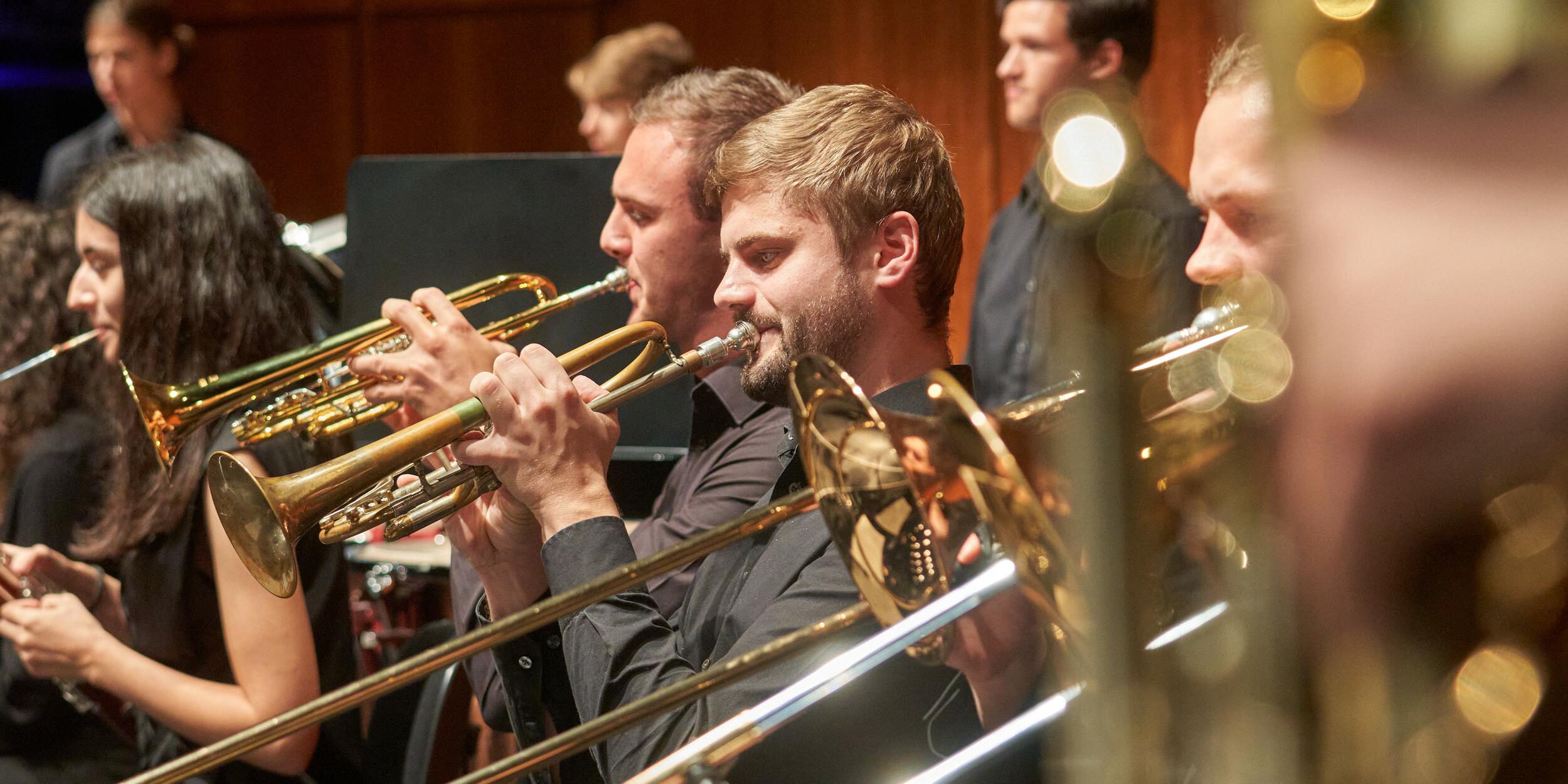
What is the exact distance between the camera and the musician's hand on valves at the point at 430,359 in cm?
201

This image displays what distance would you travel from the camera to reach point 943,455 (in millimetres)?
1028

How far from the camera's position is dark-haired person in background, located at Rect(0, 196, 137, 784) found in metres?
2.36

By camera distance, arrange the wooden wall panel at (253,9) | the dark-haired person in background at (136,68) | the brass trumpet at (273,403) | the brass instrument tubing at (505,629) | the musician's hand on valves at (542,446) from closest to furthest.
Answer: the brass instrument tubing at (505,629) < the musician's hand on valves at (542,446) < the brass trumpet at (273,403) < the dark-haired person in background at (136,68) < the wooden wall panel at (253,9)

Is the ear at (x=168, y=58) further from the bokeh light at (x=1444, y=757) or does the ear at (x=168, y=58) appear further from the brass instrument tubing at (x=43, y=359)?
the bokeh light at (x=1444, y=757)

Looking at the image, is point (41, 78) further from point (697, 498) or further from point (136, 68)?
point (697, 498)

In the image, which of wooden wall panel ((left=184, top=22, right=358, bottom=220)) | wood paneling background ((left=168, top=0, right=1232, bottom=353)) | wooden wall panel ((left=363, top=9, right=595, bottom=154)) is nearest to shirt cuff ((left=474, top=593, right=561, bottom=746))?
wood paneling background ((left=168, top=0, right=1232, bottom=353))

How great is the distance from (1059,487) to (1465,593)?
128mm

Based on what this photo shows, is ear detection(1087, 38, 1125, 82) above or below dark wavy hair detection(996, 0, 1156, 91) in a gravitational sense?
below

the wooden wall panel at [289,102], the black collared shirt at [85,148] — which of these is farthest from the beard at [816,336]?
the wooden wall panel at [289,102]

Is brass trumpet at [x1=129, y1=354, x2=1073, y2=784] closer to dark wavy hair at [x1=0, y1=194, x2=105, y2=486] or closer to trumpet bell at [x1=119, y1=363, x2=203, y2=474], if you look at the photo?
trumpet bell at [x1=119, y1=363, x2=203, y2=474]

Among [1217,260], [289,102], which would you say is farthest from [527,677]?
[289,102]

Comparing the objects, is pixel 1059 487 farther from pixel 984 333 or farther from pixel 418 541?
pixel 418 541

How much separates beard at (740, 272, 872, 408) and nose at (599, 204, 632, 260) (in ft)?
2.13

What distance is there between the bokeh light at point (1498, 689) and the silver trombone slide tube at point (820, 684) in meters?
0.67
